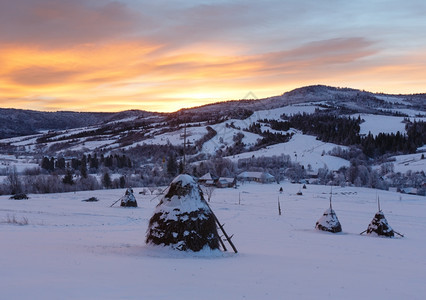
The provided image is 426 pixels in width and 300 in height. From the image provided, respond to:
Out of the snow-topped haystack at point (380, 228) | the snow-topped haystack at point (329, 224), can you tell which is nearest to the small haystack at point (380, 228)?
the snow-topped haystack at point (380, 228)

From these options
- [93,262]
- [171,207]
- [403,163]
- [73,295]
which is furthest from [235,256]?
[403,163]

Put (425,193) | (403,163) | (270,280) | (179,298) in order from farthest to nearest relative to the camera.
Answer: (403,163) → (425,193) → (270,280) → (179,298)

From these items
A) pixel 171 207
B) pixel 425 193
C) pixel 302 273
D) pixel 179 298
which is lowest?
pixel 425 193

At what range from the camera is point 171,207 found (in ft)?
56.4

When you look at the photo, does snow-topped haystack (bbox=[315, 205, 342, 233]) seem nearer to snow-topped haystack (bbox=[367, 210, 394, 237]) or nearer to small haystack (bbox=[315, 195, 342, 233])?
small haystack (bbox=[315, 195, 342, 233])

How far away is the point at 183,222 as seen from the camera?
1672cm

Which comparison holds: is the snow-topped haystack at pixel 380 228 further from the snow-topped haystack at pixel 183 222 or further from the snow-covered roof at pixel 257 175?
the snow-covered roof at pixel 257 175

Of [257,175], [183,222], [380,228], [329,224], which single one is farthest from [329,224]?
[257,175]

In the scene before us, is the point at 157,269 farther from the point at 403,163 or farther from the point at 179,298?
the point at 403,163

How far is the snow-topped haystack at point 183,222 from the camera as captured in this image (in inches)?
651

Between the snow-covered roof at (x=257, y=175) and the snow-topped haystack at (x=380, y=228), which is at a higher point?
the snow-covered roof at (x=257, y=175)

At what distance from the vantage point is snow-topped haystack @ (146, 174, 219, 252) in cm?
1655

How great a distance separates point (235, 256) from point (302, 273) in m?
4.13

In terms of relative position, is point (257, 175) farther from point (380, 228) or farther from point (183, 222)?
point (183, 222)
